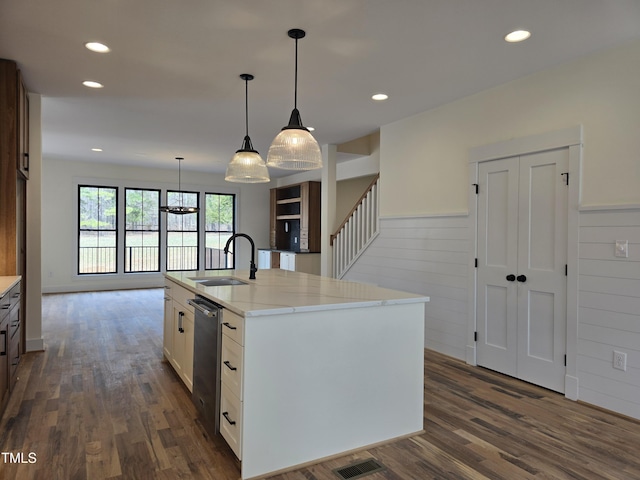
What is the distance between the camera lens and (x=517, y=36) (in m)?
2.91

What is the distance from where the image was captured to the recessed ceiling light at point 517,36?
112 inches

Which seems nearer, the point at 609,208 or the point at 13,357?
the point at 609,208

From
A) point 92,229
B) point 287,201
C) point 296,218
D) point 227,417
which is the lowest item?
point 227,417

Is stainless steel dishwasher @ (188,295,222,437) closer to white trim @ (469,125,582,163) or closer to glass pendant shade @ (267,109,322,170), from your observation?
glass pendant shade @ (267,109,322,170)

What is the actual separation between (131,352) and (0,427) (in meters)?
1.71

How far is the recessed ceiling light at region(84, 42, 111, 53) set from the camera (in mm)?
3121

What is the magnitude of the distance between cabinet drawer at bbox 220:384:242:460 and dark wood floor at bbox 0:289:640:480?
5.2 inches

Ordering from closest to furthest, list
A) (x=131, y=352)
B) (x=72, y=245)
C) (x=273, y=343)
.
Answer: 1. (x=273, y=343)
2. (x=131, y=352)
3. (x=72, y=245)

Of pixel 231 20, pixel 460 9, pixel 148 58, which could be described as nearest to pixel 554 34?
pixel 460 9

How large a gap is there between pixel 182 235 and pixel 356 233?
5132 millimetres

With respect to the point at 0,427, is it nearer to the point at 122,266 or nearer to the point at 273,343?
the point at 273,343

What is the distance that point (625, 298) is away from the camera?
9.71 feet

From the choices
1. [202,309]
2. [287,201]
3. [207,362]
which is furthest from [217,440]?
[287,201]

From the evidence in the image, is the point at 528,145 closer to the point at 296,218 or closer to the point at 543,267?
the point at 543,267
